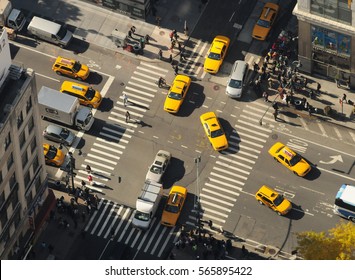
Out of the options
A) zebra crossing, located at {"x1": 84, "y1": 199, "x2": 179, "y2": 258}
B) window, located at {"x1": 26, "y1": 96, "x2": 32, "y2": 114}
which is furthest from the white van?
window, located at {"x1": 26, "y1": 96, "x2": 32, "y2": 114}

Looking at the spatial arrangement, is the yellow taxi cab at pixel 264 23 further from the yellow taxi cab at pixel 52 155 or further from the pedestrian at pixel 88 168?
the yellow taxi cab at pixel 52 155

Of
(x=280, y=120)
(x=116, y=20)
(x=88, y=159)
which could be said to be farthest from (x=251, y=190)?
(x=116, y=20)

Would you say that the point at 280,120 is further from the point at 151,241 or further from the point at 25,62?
the point at 25,62

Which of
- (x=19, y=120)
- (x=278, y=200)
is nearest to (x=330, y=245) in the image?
(x=278, y=200)

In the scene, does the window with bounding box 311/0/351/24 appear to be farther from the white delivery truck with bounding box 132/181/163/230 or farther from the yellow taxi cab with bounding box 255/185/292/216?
the white delivery truck with bounding box 132/181/163/230

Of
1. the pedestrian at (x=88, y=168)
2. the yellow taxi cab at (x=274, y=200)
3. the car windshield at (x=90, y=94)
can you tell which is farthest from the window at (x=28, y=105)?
the yellow taxi cab at (x=274, y=200)

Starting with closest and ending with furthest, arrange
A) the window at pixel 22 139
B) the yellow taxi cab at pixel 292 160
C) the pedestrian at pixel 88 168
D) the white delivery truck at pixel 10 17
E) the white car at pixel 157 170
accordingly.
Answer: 1. the window at pixel 22 139
2. the white car at pixel 157 170
3. the yellow taxi cab at pixel 292 160
4. the pedestrian at pixel 88 168
5. the white delivery truck at pixel 10 17
